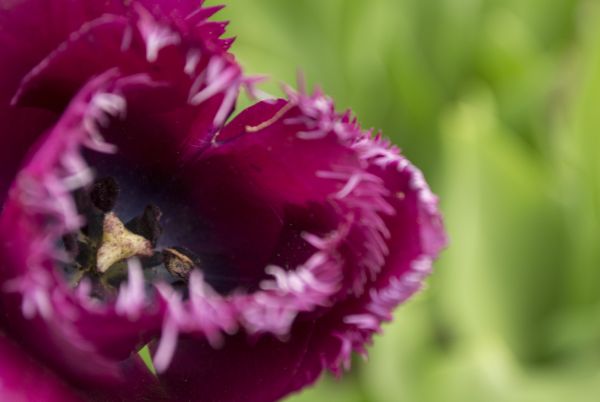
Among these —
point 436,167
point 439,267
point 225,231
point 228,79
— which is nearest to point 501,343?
point 439,267

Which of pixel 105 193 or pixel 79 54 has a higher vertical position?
pixel 79 54

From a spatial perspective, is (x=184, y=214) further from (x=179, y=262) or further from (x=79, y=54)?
(x=79, y=54)

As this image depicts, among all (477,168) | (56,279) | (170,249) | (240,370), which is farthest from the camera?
(477,168)

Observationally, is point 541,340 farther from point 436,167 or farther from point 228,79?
point 228,79

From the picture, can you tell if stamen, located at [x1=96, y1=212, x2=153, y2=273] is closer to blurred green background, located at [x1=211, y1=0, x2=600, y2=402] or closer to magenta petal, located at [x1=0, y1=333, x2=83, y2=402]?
magenta petal, located at [x1=0, y1=333, x2=83, y2=402]

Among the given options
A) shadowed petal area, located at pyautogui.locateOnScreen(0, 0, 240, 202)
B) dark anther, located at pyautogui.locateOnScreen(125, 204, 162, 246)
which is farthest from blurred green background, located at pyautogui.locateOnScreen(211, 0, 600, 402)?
shadowed petal area, located at pyautogui.locateOnScreen(0, 0, 240, 202)

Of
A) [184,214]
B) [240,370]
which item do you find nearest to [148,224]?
A: [184,214]

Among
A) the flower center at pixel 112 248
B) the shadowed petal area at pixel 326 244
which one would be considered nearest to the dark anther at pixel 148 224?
the flower center at pixel 112 248

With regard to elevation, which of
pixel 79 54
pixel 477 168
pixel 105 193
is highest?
pixel 79 54

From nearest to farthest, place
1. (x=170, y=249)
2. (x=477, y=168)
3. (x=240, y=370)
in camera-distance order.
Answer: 1. (x=240, y=370)
2. (x=170, y=249)
3. (x=477, y=168)
